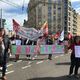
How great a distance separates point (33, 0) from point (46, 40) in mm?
143225

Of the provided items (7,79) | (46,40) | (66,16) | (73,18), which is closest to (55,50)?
(46,40)

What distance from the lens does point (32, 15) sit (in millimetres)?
176875

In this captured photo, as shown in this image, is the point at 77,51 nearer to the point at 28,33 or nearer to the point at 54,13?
the point at 28,33

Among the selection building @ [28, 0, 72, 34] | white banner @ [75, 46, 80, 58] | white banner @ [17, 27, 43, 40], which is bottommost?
white banner @ [75, 46, 80, 58]

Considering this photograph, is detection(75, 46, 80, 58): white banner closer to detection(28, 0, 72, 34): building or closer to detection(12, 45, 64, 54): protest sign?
detection(12, 45, 64, 54): protest sign

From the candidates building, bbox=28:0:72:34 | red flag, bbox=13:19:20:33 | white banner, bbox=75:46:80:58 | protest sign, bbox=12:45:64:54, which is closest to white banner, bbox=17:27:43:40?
red flag, bbox=13:19:20:33

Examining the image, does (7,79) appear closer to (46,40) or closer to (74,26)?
(46,40)

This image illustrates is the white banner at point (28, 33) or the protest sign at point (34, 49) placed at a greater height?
the white banner at point (28, 33)

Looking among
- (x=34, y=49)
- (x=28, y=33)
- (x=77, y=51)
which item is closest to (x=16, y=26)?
(x=28, y=33)

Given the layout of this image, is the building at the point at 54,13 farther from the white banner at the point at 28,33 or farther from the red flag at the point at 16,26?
the red flag at the point at 16,26

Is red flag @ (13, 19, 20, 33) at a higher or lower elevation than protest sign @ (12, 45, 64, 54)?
higher

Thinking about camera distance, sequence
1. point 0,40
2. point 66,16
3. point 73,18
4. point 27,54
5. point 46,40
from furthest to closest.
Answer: point 73,18, point 66,16, point 46,40, point 27,54, point 0,40

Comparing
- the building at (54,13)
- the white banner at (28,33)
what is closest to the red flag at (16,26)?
the white banner at (28,33)

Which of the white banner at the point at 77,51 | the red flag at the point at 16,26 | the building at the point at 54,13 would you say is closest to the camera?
the white banner at the point at 77,51
